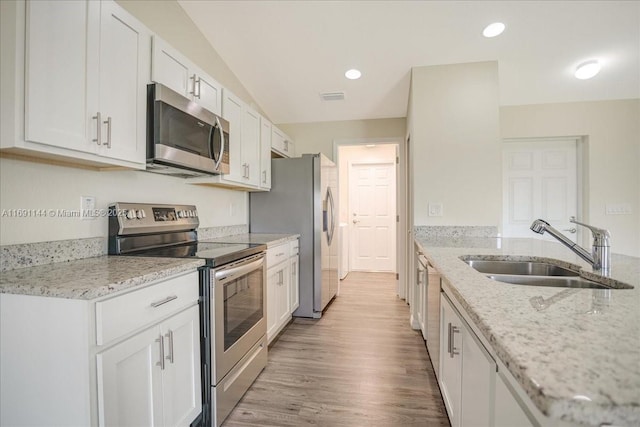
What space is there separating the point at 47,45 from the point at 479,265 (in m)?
2.27

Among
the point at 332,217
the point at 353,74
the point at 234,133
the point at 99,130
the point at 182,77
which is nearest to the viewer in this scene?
the point at 99,130

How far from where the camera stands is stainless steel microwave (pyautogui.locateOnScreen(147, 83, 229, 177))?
1664 mm

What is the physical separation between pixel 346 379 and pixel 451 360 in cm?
91

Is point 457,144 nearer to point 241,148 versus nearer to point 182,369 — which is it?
point 241,148

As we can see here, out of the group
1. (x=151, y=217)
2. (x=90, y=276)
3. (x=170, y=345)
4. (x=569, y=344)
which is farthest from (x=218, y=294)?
(x=569, y=344)

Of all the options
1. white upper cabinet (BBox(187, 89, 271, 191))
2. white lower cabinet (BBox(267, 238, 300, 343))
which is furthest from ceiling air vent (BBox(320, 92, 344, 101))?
white lower cabinet (BBox(267, 238, 300, 343))

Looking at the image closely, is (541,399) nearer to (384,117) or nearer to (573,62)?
(573,62)

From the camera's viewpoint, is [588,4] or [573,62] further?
[573,62]

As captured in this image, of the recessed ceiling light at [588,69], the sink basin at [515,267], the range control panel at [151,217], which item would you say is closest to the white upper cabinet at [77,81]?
the range control panel at [151,217]

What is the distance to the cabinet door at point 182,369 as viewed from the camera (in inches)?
52.4

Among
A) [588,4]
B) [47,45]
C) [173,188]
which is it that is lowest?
[173,188]

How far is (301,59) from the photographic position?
293 cm

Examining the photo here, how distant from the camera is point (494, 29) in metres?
2.36

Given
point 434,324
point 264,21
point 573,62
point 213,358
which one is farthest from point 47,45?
point 573,62
